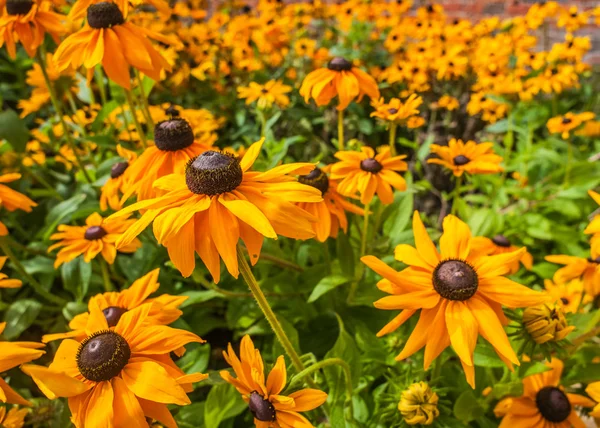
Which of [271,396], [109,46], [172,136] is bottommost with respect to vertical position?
[271,396]

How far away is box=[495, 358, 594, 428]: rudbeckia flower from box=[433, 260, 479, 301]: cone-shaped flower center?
310mm

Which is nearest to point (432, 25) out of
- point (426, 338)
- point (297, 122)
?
point (297, 122)

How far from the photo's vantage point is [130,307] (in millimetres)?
858

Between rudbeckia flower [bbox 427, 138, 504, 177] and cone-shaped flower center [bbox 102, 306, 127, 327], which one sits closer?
cone-shaped flower center [bbox 102, 306, 127, 327]

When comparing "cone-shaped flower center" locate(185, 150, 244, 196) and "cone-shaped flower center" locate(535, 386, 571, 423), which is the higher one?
"cone-shaped flower center" locate(185, 150, 244, 196)

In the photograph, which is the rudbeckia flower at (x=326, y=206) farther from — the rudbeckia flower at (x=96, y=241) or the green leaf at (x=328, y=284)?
the rudbeckia flower at (x=96, y=241)

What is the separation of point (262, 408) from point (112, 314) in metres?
0.32

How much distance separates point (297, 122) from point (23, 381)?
160 cm

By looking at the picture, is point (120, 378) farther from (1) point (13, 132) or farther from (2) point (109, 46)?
(1) point (13, 132)

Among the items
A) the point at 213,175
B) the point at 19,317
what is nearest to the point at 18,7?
the point at 19,317

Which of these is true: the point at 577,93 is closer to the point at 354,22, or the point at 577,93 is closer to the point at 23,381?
the point at 354,22

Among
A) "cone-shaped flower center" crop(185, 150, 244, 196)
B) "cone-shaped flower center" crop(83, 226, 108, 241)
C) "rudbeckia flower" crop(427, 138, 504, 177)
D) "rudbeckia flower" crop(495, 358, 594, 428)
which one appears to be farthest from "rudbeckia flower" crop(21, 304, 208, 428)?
"rudbeckia flower" crop(427, 138, 504, 177)

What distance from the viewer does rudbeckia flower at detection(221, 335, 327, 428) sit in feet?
2.23

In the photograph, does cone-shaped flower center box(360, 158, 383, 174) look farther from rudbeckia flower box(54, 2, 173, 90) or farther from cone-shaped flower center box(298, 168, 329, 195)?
rudbeckia flower box(54, 2, 173, 90)
